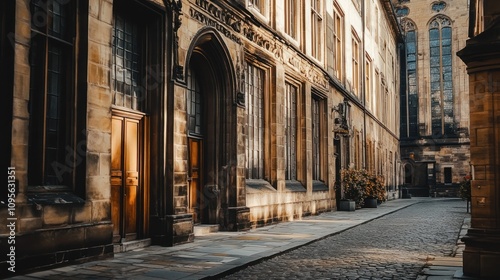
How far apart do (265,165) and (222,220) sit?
3339mm

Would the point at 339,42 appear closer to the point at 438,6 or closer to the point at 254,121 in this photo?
the point at 254,121

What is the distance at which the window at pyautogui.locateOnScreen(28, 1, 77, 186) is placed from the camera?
7574mm

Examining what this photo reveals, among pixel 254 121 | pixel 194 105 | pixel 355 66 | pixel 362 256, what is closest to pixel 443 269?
pixel 362 256

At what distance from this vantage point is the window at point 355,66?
29.1 metres

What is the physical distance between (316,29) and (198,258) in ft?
48.0

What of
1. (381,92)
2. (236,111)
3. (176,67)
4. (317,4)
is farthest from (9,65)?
(381,92)

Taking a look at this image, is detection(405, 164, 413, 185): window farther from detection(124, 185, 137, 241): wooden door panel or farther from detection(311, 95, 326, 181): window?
detection(124, 185, 137, 241): wooden door panel

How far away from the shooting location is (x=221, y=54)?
42.2 feet

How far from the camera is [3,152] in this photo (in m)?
6.82

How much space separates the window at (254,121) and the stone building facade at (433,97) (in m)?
36.9

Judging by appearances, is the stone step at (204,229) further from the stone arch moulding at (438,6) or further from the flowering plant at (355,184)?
the stone arch moulding at (438,6)

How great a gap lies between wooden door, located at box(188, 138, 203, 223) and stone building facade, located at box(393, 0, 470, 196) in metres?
39.9

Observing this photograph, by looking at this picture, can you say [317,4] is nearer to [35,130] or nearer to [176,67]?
[176,67]

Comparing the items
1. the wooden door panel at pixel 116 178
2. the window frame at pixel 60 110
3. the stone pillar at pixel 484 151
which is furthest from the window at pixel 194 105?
the stone pillar at pixel 484 151
